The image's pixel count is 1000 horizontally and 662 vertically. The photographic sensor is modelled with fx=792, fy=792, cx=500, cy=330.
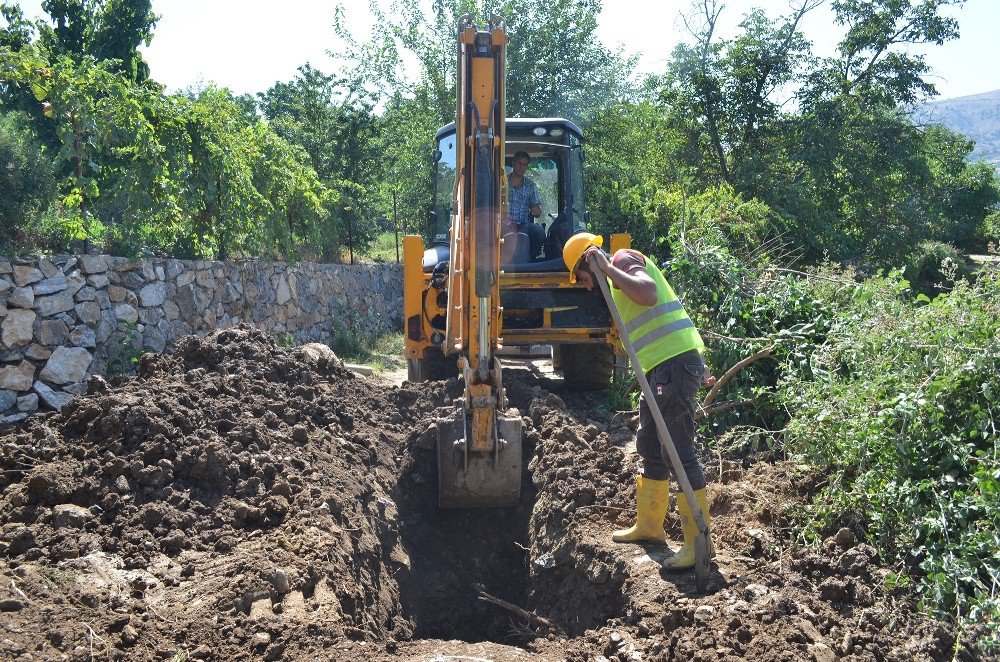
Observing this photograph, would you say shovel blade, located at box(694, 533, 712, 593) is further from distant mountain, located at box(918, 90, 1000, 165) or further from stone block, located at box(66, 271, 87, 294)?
distant mountain, located at box(918, 90, 1000, 165)

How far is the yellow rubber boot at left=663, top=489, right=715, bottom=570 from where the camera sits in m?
4.45

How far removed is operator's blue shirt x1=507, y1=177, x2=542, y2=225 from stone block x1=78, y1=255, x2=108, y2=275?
14.5 ft

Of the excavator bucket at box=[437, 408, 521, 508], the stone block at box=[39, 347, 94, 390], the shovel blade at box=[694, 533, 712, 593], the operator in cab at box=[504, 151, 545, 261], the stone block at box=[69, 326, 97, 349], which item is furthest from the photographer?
the operator in cab at box=[504, 151, 545, 261]

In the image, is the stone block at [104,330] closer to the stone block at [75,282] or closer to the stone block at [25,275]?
the stone block at [75,282]

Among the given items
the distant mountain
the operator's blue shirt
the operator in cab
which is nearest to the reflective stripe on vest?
the operator in cab

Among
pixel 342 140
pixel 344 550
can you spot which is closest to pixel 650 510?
pixel 344 550

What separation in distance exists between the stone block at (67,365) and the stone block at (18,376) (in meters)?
0.13

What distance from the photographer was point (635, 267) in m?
4.65

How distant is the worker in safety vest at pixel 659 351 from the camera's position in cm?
456

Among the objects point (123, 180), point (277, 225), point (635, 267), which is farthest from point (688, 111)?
point (635, 267)

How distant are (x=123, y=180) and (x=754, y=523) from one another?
25.3 feet

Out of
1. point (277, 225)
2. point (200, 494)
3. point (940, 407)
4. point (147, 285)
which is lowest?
point (200, 494)

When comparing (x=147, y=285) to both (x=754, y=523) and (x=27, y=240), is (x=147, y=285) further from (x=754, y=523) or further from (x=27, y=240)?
(x=754, y=523)

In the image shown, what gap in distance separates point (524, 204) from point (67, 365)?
16.2ft
